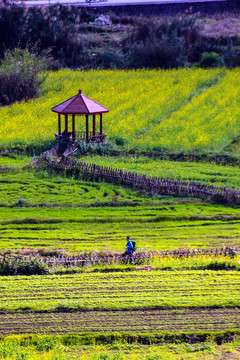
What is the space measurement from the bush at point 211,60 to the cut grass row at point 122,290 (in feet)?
142

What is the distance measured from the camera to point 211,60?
5697cm

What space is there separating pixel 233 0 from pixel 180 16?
7.80m

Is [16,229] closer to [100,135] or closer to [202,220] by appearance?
[202,220]

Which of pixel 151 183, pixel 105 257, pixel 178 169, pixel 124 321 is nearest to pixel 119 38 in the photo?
pixel 178 169

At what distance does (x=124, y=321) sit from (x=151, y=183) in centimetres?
1103

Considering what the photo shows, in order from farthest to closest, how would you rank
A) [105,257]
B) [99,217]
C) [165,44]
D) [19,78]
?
[165,44] → [19,78] → [99,217] → [105,257]

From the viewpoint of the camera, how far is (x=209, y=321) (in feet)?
46.5

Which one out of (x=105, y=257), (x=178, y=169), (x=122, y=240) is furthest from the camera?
(x=178, y=169)

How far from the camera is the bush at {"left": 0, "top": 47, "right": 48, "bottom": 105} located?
41281mm

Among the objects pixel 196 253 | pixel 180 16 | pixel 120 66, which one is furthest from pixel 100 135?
pixel 180 16

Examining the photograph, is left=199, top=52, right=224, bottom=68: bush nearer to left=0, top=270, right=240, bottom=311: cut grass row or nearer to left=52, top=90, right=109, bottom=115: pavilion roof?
left=52, top=90, right=109, bottom=115: pavilion roof

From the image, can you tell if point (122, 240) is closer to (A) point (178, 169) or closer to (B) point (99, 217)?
(B) point (99, 217)

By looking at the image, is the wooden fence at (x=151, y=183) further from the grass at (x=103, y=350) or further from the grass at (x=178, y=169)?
the grass at (x=103, y=350)

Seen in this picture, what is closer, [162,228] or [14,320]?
[14,320]
